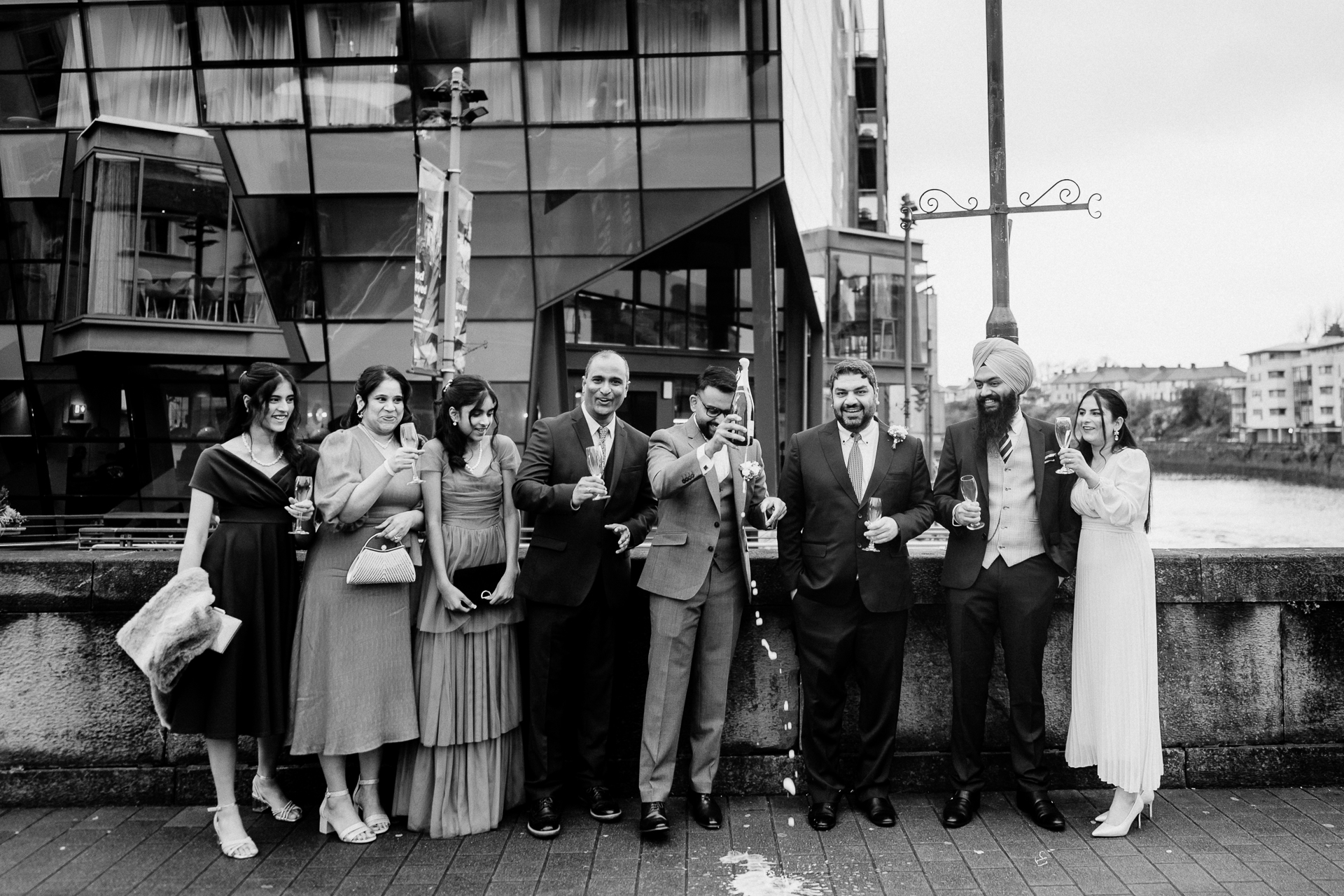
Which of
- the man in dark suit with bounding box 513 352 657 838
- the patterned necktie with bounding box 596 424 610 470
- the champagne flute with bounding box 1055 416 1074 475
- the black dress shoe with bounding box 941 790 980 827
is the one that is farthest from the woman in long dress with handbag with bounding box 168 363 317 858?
the champagne flute with bounding box 1055 416 1074 475

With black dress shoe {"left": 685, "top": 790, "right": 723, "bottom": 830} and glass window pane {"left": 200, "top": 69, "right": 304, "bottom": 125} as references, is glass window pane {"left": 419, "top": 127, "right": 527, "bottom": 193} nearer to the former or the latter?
glass window pane {"left": 200, "top": 69, "right": 304, "bottom": 125}

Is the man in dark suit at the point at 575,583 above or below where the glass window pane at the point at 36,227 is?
below

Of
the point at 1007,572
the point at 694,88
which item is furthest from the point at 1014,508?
the point at 694,88

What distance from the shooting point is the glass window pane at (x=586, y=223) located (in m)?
19.5

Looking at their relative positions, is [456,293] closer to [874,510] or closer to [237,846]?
[237,846]

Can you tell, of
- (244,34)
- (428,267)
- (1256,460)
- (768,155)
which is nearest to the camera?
(428,267)

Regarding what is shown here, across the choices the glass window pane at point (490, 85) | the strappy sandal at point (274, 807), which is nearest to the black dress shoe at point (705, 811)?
the strappy sandal at point (274, 807)

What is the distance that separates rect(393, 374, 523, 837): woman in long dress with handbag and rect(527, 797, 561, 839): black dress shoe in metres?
0.19

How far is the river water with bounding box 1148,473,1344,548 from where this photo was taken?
43.3 meters

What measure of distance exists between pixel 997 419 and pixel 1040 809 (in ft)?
6.36

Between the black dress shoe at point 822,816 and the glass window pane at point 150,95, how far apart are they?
64.2 feet

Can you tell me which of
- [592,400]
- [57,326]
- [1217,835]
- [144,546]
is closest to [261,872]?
[592,400]

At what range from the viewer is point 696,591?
15.9 feet

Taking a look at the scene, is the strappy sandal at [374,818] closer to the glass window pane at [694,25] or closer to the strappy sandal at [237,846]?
the strappy sandal at [237,846]
